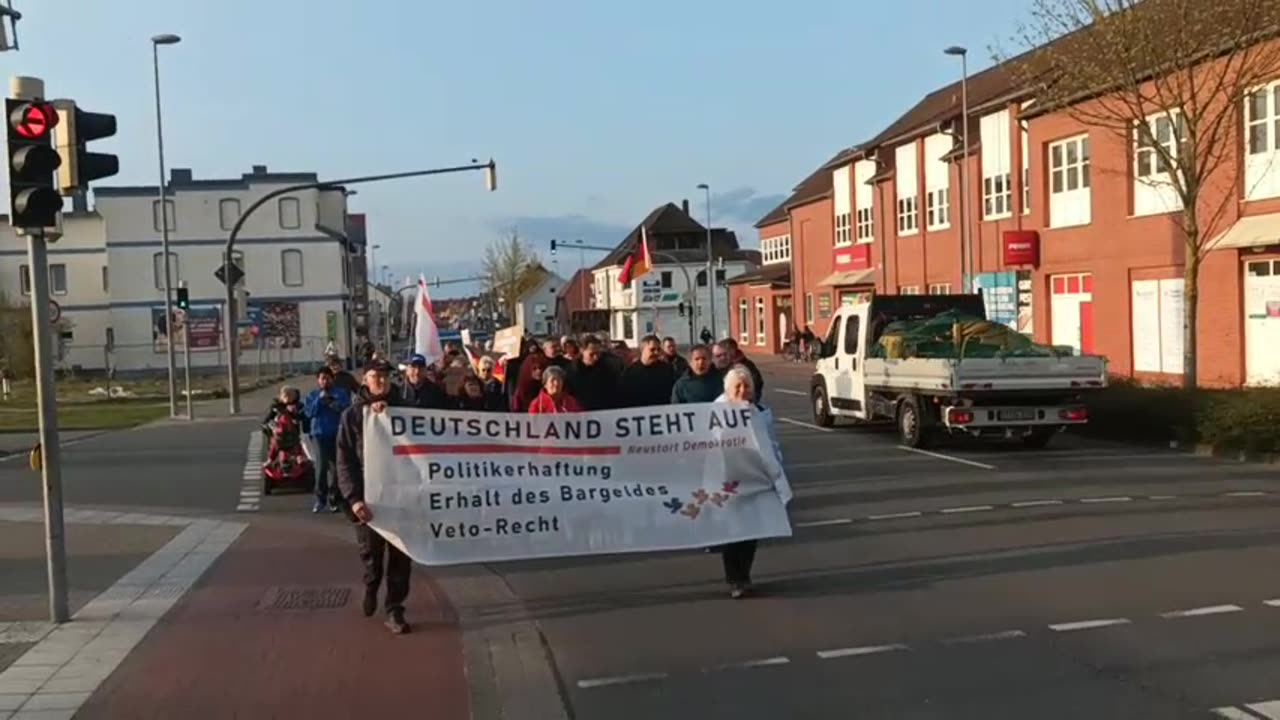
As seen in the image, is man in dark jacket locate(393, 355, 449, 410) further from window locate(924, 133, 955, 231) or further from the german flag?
window locate(924, 133, 955, 231)

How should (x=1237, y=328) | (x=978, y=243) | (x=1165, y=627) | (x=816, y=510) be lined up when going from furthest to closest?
(x=978, y=243) < (x=1237, y=328) < (x=816, y=510) < (x=1165, y=627)

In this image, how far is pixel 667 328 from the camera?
98.6 metres

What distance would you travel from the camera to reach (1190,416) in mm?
18219

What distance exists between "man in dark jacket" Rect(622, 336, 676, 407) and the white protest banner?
4918 millimetres

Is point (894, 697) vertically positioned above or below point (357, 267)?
below

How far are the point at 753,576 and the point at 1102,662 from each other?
134 inches

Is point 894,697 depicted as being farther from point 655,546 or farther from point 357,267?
A: point 357,267

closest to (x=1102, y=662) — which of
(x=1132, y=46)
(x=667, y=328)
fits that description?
(x=1132, y=46)

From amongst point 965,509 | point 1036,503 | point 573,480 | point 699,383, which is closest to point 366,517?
point 573,480

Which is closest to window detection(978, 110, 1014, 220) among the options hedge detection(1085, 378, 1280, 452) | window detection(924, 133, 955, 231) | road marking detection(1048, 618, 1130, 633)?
window detection(924, 133, 955, 231)

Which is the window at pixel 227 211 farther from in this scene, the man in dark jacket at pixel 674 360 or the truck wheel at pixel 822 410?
the man in dark jacket at pixel 674 360

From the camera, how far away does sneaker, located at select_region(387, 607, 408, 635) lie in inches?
316

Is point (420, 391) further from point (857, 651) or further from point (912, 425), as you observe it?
point (912, 425)

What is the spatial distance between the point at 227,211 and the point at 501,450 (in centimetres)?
7040
